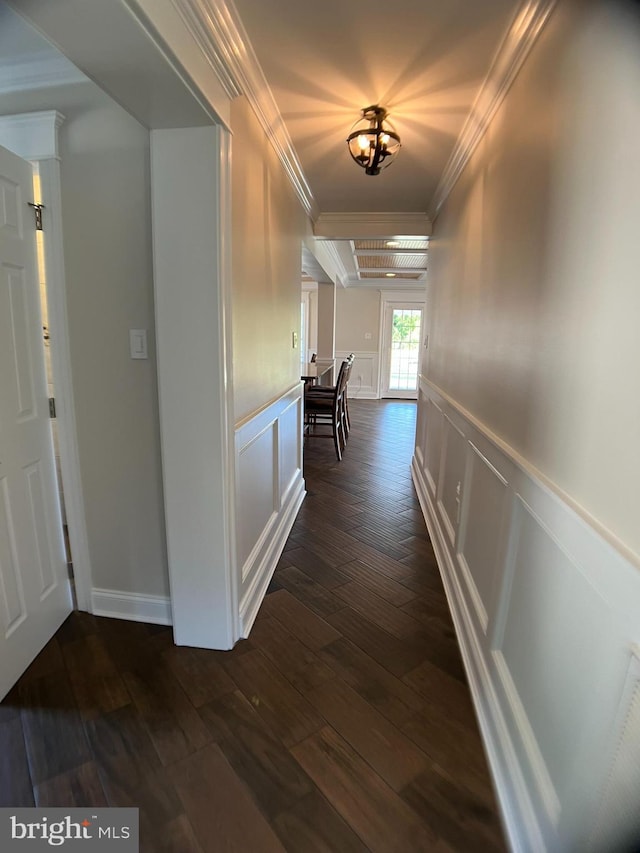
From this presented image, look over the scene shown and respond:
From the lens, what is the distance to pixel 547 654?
1.11 metres

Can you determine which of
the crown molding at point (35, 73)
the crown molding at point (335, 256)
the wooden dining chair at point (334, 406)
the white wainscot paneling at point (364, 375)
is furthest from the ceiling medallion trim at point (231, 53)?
the white wainscot paneling at point (364, 375)

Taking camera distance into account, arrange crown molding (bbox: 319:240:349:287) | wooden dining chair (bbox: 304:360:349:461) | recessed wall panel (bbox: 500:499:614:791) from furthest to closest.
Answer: crown molding (bbox: 319:240:349:287) → wooden dining chair (bbox: 304:360:349:461) → recessed wall panel (bbox: 500:499:614:791)

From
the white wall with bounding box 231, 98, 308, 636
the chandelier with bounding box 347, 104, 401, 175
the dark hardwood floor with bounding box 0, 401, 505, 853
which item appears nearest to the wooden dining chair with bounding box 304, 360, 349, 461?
the white wall with bounding box 231, 98, 308, 636

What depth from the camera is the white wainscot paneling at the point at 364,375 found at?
8812 mm

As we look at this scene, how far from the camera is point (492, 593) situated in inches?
62.8

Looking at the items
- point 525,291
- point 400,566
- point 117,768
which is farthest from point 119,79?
point 400,566

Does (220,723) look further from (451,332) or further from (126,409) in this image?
(451,332)

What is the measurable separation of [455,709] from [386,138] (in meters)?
2.32

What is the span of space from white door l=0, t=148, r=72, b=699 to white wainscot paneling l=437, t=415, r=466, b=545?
6.26 feet

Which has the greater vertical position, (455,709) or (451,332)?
(451,332)

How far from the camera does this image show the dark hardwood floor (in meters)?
1.20

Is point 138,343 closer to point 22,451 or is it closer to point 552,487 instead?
point 22,451

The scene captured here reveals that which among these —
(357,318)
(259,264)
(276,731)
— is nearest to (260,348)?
(259,264)

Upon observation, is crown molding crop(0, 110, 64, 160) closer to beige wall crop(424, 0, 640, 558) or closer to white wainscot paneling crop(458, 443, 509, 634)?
beige wall crop(424, 0, 640, 558)
